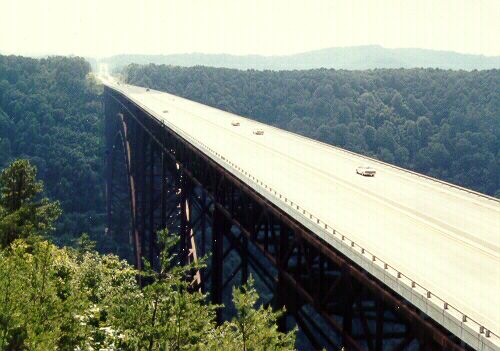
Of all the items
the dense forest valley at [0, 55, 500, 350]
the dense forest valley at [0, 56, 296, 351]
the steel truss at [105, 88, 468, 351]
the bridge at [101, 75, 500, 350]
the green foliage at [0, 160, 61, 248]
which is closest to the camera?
the bridge at [101, 75, 500, 350]

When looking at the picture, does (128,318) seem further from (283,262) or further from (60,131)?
(60,131)

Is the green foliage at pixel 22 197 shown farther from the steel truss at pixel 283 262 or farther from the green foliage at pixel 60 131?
the green foliage at pixel 60 131

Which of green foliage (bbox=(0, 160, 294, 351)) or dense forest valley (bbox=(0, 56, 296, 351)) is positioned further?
dense forest valley (bbox=(0, 56, 296, 351))

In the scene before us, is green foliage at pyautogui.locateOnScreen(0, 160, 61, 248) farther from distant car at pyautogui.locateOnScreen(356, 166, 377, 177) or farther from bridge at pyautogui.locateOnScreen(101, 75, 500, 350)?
distant car at pyautogui.locateOnScreen(356, 166, 377, 177)

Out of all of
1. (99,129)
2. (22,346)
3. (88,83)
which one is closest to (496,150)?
(99,129)

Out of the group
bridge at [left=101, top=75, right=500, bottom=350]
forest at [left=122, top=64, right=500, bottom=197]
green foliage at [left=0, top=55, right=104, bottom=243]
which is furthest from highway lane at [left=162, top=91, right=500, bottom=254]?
forest at [left=122, top=64, right=500, bottom=197]

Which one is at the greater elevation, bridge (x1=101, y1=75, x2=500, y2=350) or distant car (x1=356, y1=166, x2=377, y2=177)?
distant car (x1=356, y1=166, x2=377, y2=177)
